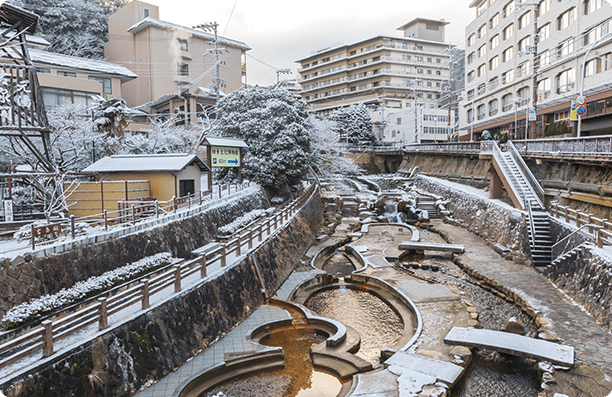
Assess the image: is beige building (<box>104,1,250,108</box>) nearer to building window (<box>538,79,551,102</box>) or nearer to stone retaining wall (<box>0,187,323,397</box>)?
building window (<box>538,79,551,102</box>)

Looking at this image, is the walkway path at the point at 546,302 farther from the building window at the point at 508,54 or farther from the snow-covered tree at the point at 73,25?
the snow-covered tree at the point at 73,25

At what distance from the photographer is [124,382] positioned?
946 centimetres

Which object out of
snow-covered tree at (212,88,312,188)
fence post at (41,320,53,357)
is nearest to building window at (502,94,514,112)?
snow-covered tree at (212,88,312,188)

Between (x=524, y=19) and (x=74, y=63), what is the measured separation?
1703 inches

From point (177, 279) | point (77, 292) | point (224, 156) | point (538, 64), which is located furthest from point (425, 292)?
point (538, 64)

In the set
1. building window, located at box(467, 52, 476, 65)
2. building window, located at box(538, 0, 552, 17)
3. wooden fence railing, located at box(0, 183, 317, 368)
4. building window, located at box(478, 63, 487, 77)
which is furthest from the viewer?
building window, located at box(467, 52, 476, 65)

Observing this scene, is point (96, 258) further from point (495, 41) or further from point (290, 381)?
point (495, 41)

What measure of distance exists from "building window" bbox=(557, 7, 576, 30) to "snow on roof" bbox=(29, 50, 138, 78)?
3993 centimetres

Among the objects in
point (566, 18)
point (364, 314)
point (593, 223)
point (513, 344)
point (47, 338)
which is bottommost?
point (364, 314)

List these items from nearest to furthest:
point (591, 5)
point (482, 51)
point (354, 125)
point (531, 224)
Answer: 1. point (531, 224)
2. point (591, 5)
3. point (482, 51)
4. point (354, 125)

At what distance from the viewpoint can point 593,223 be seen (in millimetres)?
16734

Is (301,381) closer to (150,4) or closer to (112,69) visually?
(112,69)

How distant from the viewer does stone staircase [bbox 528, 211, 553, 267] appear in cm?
Answer: 1998

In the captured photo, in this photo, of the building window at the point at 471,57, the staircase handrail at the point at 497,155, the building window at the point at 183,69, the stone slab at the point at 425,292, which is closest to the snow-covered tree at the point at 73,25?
the building window at the point at 183,69
